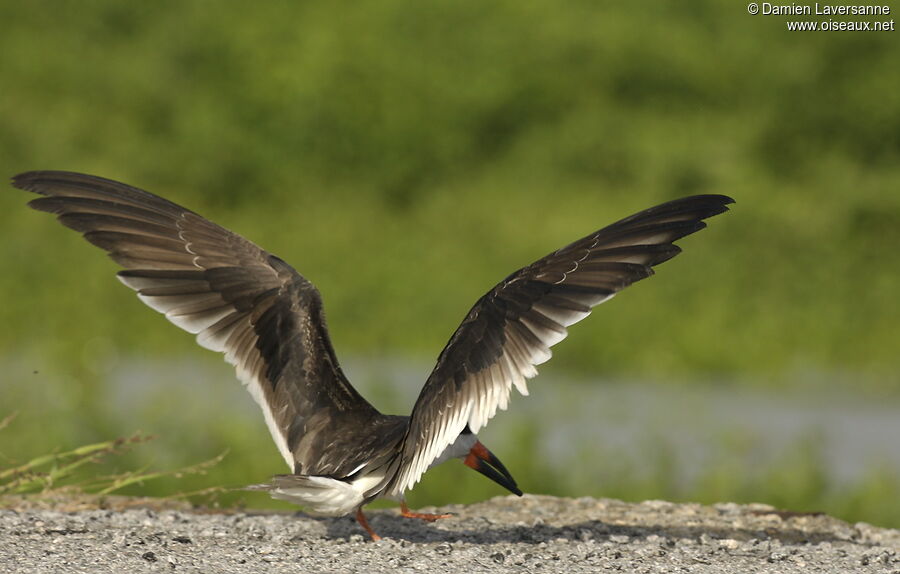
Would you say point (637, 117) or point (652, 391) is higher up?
point (637, 117)

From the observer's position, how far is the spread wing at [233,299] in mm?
6785

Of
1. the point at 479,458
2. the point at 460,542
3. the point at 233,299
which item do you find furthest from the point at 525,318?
the point at 233,299

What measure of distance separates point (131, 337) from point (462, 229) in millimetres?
4063

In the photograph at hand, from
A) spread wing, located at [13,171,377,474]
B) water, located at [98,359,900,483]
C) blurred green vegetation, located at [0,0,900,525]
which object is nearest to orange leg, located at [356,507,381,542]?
spread wing, located at [13,171,377,474]

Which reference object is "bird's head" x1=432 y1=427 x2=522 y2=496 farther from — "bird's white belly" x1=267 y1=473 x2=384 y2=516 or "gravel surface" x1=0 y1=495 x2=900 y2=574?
"bird's white belly" x1=267 y1=473 x2=384 y2=516

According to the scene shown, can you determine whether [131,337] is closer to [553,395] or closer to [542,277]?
[553,395]

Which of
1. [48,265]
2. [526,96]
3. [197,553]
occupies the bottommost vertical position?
[197,553]

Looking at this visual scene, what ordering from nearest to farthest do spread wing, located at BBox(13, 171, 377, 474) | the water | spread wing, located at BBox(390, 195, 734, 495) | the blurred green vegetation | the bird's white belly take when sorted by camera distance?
spread wing, located at BBox(390, 195, 734, 495), the bird's white belly, spread wing, located at BBox(13, 171, 377, 474), the water, the blurred green vegetation

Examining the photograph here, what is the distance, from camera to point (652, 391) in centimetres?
1204

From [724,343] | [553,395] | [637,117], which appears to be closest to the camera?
[553,395]

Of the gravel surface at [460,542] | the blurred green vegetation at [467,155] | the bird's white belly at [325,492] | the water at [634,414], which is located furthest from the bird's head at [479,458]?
the blurred green vegetation at [467,155]

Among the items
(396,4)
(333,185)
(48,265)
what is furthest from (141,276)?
(396,4)

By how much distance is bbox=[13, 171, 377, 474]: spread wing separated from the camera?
6785mm

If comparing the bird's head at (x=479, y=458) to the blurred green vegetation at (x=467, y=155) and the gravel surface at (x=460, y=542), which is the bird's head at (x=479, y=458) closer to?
the gravel surface at (x=460, y=542)
